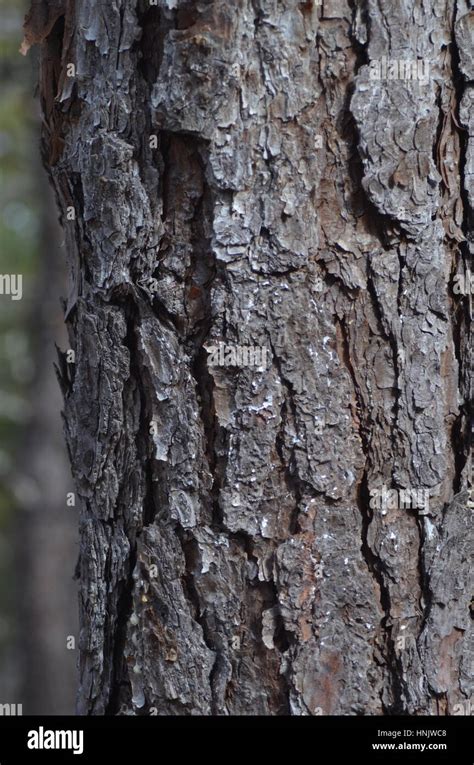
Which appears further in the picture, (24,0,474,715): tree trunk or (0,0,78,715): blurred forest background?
(0,0,78,715): blurred forest background

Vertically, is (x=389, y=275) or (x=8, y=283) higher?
(x=8, y=283)

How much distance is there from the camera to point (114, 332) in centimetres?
138

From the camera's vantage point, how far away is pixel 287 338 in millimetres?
1289

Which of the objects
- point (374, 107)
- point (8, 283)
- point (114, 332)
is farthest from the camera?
point (8, 283)

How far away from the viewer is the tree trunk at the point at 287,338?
4.15 feet

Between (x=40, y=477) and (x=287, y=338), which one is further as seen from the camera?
Answer: (x=40, y=477)

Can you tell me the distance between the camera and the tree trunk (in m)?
1.26

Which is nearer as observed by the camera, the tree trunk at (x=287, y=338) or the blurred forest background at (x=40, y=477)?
the tree trunk at (x=287, y=338)
